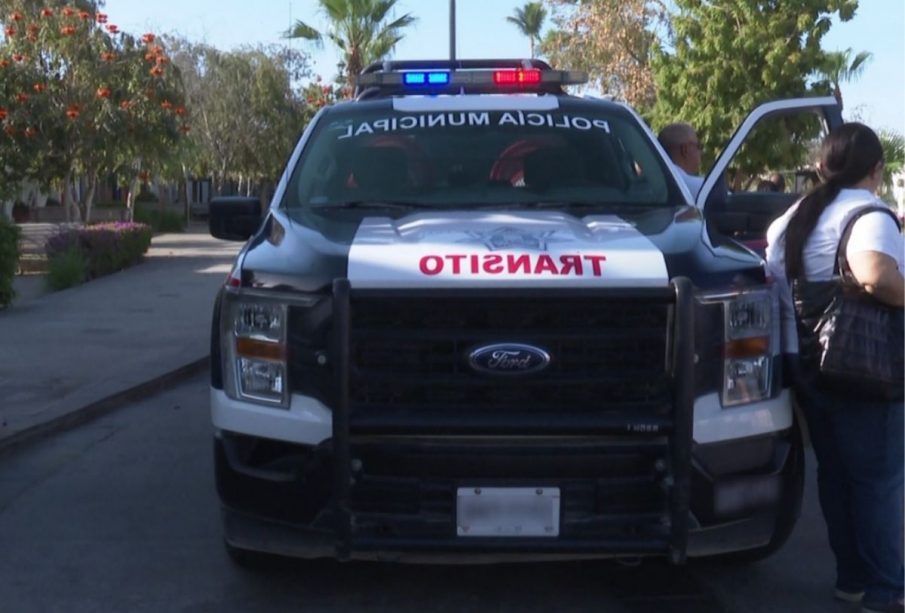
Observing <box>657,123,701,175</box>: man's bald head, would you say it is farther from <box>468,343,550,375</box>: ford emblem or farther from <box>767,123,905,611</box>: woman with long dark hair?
<box>468,343,550,375</box>: ford emblem

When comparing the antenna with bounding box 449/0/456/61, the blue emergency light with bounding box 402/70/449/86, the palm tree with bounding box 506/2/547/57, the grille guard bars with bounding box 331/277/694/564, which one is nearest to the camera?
the grille guard bars with bounding box 331/277/694/564

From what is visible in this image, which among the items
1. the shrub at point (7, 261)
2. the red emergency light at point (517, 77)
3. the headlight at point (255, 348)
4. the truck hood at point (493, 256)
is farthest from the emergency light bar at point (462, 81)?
the shrub at point (7, 261)

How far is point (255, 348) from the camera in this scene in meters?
5.18

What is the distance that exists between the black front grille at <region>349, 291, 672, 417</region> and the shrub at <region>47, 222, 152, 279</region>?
1666 cm

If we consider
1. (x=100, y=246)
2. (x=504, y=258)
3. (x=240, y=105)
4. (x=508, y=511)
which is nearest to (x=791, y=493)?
(x=508, y=511)

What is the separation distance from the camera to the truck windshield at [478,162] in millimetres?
6543

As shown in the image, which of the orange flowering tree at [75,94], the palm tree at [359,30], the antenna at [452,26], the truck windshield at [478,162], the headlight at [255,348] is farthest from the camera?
the palm tree at [359,30]

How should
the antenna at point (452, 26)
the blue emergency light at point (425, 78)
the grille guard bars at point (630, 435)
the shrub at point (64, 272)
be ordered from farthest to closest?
the antenna at point (452, 26), the shrub at point (64, 272), the blue emergency light at point (425, 78), the grille guard bars at point (630, 435)

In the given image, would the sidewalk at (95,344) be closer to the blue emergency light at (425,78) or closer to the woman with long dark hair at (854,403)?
the blue emergency light at (425,78)

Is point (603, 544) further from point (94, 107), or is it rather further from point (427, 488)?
point (94, 107)

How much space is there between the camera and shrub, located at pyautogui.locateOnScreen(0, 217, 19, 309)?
1648 centimetres

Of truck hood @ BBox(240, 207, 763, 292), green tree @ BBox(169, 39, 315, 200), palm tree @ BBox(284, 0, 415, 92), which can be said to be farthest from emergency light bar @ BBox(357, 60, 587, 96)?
green tree @ BBox(169, 39, 315, 200)

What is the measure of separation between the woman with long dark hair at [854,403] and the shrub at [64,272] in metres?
16.2

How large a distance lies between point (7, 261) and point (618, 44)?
2333 cm
